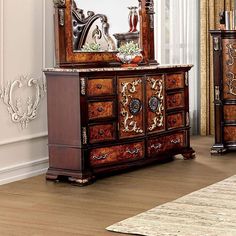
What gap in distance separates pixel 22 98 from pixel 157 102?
116cm

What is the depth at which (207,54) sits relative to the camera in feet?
25.6

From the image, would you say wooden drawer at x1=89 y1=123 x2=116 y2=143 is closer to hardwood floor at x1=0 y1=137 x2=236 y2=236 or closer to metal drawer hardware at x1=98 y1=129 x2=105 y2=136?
metal drawer hardware at x1=98 y1=129 x2=105 y2=136

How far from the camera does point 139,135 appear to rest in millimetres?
5762

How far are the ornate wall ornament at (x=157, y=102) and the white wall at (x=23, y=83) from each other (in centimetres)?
87

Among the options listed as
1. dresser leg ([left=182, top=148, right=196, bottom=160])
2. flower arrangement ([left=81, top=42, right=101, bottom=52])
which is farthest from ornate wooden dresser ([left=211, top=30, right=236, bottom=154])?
flower arrangement ([left=81, top=42, right=101, bottom=52])

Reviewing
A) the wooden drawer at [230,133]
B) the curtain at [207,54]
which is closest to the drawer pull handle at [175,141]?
the wooden drawer at [230,133]

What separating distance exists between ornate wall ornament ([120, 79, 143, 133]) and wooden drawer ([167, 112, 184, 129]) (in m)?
0.48

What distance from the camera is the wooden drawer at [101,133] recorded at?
532cm

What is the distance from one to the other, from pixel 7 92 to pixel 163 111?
1.42 meters

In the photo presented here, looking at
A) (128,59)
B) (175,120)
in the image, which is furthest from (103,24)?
(175,120)

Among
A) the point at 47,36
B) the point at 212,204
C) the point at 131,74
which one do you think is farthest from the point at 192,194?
the point at 47,36

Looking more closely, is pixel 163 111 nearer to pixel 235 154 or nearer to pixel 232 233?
pixel 235 154

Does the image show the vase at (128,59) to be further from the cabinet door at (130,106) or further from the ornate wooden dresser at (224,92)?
the ornate wooden dresser at (224,92)

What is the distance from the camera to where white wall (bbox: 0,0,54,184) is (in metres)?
5.32
